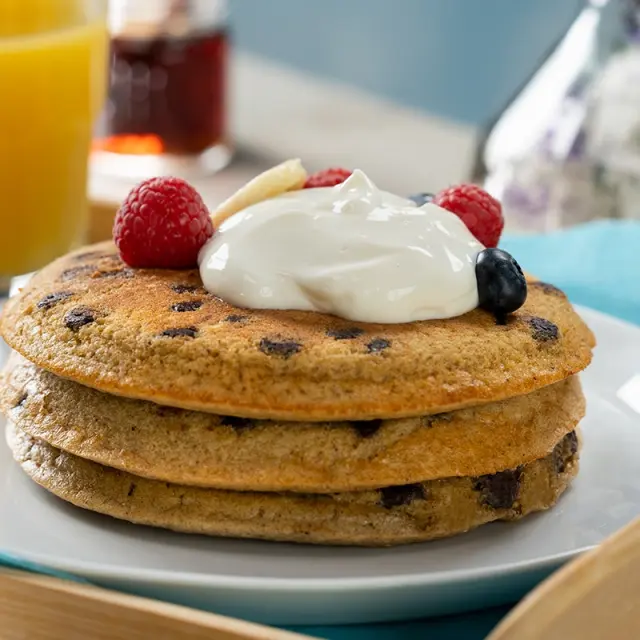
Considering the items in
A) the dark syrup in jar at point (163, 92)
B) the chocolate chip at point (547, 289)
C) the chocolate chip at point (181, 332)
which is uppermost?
the chocolate chip at point (181, 332)

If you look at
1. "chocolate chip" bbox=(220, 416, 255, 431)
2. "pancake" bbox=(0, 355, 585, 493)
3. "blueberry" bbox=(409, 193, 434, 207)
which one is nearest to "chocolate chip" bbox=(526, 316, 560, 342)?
"pancake" bbox=(0, 355, 585, 493)

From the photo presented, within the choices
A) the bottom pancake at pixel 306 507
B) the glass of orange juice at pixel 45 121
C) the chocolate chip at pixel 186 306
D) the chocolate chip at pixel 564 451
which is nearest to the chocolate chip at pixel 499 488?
the bottom pancake at pixel 306 507

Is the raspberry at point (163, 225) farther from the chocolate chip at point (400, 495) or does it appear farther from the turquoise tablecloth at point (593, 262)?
the turquoise tablecloth at point (593, 262)

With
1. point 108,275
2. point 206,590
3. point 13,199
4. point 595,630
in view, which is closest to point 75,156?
point 13,199

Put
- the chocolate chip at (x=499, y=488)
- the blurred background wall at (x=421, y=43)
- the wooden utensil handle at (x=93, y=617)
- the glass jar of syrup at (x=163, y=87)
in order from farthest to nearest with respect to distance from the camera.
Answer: the blurred background wall at (x=421, y=43) < the glass jar of syrup at (x=163, y=87) < the chocolate chip at (x=499, y=488) < the wooden utensil handle at (x=93, y=617)

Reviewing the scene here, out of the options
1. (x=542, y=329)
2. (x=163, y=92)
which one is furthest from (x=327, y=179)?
(x=163, y=92)

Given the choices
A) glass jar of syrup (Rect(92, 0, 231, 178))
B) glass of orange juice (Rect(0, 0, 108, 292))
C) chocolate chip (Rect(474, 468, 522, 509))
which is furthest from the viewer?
glass jar of syrup (Rect(92, 0, 231, 178))

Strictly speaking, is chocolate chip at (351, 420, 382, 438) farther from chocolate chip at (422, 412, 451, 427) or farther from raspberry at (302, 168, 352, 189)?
raspberry at (302, 168, 352, 189)
